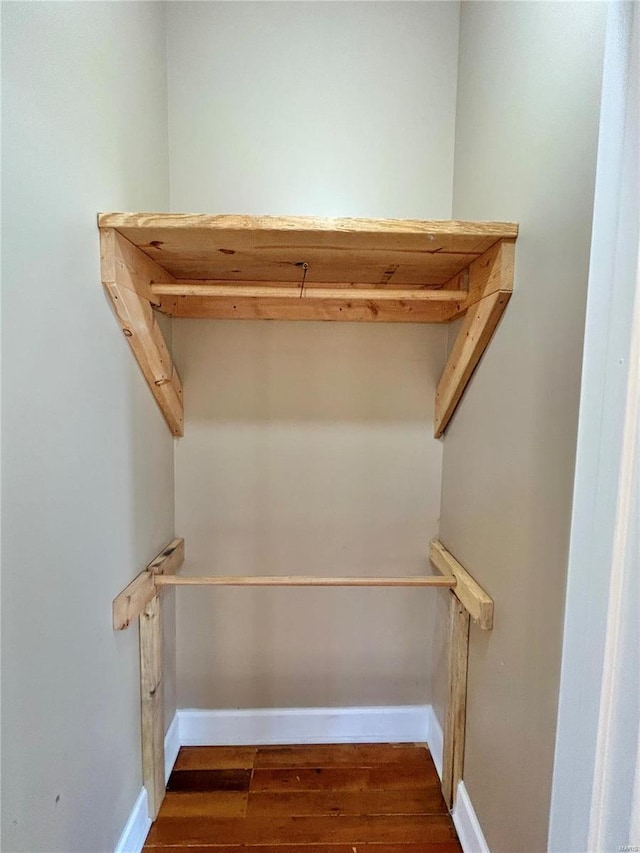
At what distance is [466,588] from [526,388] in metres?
0.66

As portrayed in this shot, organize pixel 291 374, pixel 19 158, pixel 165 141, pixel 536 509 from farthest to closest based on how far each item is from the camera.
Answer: pixel 291 374
pixel 165 141
pixel 536 509
pixel 19 158

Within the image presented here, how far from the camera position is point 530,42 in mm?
1076

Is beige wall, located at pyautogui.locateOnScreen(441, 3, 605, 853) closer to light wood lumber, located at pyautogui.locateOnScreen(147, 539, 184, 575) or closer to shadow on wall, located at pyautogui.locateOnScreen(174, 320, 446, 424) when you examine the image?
shadow on wall, located at pyautogui.locateOnScreen(174, 320, 446, 424)

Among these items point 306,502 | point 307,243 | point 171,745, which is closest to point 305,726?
point 171,745

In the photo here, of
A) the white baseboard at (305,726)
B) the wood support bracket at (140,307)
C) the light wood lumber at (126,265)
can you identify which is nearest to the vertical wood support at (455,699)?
the white baseboard at (305,726)

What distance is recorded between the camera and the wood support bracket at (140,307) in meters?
1.15

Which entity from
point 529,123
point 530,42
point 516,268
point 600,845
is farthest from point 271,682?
point 530,42

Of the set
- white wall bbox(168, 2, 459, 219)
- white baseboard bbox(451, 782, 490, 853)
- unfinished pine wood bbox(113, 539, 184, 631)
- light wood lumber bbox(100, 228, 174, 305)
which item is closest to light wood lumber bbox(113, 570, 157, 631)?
unfinished pine wood bbox(113, 539, 184, 631)

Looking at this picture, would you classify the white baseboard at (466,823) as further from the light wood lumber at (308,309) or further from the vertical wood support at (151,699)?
the light wood lumber at (308,309)

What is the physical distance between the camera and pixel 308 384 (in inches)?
69.3

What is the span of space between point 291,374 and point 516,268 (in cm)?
88

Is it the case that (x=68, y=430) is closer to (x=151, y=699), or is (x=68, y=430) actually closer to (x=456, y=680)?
(x=151, y=699)

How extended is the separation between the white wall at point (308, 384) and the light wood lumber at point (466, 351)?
96 mm

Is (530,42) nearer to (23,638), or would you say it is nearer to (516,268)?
(516,268)
